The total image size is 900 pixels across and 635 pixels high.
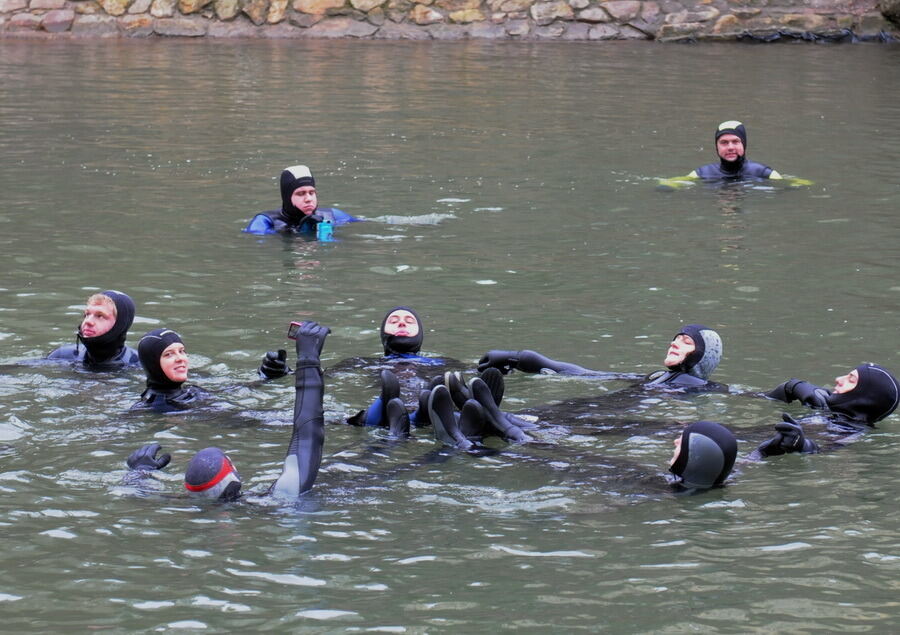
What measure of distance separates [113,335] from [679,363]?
174 inches

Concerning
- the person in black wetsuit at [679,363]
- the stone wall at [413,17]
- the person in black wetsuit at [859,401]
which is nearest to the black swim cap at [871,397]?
the person in black wetsuit at [859,401]

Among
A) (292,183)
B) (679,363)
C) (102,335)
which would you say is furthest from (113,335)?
(292,183)

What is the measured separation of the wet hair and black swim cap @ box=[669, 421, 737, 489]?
7.03 feet

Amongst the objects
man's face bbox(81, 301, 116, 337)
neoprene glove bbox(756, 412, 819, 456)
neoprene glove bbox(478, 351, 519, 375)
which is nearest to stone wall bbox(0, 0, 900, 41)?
man's face bbox(81, 301, 116, 337)

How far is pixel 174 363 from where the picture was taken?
32.5 ft

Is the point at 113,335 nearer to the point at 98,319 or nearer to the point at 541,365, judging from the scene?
the point at 98,319

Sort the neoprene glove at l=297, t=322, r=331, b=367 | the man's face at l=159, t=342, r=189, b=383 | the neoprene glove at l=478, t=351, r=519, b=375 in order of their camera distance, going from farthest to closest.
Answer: the neoprene glove at l=478, t=351, r=519, b=375 → the man's face at l=159, t=342, r=189, b=383 → the neoprene glove at l=297, t=322, r=331, b=367

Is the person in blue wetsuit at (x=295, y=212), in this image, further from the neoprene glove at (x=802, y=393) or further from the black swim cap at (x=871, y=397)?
the black swim cap at (x=871, y=397)

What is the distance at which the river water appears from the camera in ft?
22.1

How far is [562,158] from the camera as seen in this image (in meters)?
19.5

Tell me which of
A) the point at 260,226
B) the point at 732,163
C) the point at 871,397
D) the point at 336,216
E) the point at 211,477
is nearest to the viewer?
the point at 211,477

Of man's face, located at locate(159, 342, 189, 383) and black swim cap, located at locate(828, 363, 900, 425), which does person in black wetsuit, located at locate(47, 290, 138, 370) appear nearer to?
man's face, located at locate(159, 342, 189, 383)

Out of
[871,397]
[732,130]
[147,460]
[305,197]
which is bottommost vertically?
[147,460]

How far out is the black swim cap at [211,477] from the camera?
7.83 meters
